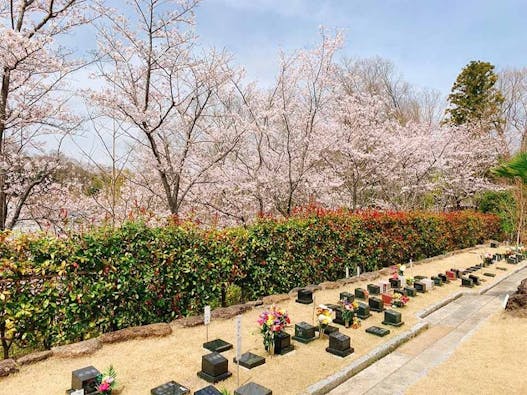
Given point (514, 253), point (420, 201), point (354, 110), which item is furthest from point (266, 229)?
point (420, 201)

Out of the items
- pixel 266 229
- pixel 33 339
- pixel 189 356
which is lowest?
pixel 189 356

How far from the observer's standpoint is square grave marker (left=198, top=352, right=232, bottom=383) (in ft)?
11.8

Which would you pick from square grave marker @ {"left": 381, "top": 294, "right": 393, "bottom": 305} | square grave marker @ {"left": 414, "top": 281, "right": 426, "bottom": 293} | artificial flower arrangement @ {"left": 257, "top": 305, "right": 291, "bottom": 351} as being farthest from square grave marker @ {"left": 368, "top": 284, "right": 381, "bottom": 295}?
artificial flower arrangement @ {"left": 257, "top": 305, "right": 291, "bottom": 351}

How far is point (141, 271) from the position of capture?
487 cm

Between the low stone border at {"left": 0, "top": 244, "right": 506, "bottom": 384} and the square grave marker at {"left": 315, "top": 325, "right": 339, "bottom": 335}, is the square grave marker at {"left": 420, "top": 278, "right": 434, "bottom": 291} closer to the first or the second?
the low stone border at {"left": 0, "top": 244, "right": 506, "bottom": 384}

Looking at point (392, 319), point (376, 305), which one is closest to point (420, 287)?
point (376, 305)

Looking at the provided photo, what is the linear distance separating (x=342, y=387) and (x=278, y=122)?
9.73 m

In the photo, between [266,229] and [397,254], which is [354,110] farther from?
[266,229]

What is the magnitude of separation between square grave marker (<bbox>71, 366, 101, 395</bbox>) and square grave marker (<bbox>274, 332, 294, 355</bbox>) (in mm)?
2102

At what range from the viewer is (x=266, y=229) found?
6.71m

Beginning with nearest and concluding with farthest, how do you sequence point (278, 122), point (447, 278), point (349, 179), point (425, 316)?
point (425, 316) < point (447, 278) < point (278, 122) < point (349, 179)

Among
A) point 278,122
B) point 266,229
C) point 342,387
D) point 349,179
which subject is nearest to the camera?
point 342,387

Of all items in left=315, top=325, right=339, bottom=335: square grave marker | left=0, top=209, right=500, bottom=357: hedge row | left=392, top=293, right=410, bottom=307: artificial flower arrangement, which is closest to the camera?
left=0, top=209, right=500, bottom=357: hedge row

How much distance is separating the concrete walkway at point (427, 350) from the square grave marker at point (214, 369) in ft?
3.90
